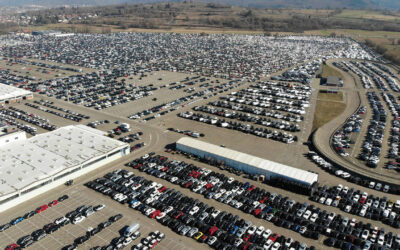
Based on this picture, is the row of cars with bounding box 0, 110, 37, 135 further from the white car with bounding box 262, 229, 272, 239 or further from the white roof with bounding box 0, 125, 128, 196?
the white car with bounding box 262, 229, 272, 239

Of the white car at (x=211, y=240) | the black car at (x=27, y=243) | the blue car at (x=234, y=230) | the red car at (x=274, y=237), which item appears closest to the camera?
the black car at (x=27, y=243)

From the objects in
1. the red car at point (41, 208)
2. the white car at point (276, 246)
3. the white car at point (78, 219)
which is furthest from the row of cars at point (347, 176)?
the red car at point (41, 208)

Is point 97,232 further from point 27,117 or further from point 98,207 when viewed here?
point 27,117

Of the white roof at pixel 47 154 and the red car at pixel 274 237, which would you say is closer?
the red car at pixel 274 237

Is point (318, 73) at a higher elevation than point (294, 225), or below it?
higher

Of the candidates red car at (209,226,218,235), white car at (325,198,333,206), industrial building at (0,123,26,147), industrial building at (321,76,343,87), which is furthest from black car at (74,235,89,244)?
industrial building at (321,76,343,87)

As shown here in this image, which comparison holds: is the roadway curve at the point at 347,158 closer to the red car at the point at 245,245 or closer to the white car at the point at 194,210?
the red car at the point at 245,245

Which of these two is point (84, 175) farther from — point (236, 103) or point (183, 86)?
point (183, 86)

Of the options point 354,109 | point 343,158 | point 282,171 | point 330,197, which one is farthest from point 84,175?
point 354,109
